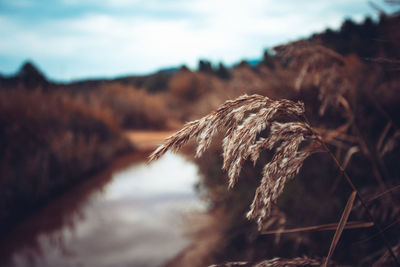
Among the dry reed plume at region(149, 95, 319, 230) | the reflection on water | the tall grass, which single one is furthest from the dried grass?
the tall grass

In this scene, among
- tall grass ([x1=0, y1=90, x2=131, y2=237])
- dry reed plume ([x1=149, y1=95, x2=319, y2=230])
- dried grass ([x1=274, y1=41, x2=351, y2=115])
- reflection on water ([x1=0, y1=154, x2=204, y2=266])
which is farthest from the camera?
tall grass ([x1=0, y1=90, x2=131, y2=237])

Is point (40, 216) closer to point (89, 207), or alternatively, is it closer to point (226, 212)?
point (89, 207)

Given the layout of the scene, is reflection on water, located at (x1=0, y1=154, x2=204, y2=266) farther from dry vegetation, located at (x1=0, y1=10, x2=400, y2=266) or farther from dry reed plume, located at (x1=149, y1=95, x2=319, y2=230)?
dry reed plume, located at (x1=149, y1=95, x2=319, y2=230)

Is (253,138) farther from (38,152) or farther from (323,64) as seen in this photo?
(38,152)

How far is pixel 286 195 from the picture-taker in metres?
2.45

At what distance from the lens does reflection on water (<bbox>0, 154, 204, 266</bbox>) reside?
2.64m

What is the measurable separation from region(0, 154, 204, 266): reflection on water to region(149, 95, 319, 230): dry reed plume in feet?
7.46

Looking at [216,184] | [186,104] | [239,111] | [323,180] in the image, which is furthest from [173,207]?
[186,104]

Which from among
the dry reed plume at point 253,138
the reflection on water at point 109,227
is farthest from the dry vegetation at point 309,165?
the reflection on water at point 109,227

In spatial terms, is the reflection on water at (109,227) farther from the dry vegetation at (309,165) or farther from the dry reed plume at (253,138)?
the dry reed plume at (253,138)

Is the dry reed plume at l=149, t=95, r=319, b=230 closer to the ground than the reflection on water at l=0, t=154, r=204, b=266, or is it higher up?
higher up

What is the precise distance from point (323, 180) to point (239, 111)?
2.27 metres

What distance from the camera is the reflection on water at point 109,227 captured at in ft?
8.65

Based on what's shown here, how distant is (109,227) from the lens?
3295 millimetres
